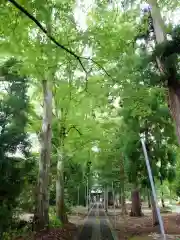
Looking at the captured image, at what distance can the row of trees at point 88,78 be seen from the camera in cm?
520

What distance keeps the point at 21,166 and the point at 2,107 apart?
151 centimetres

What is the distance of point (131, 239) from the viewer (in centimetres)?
863

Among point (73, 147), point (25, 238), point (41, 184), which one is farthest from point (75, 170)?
point (25, 238)

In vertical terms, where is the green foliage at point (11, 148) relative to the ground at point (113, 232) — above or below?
above

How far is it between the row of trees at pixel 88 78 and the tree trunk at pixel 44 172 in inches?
1.3

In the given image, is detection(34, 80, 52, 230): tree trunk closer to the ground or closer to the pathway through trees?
the ground

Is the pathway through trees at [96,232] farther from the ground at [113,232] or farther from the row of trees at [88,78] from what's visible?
the row of trees at [88,78]

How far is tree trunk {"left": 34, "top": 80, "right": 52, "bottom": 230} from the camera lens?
823cm

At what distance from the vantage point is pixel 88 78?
30.5ft

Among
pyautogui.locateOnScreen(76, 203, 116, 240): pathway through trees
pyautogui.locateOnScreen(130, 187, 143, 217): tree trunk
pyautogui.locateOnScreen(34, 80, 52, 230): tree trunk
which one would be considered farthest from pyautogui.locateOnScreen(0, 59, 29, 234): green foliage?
pyautogui.locateOnScreen(130, 187, 143, 217): tree trunk

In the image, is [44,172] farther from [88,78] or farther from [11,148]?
[88,78]

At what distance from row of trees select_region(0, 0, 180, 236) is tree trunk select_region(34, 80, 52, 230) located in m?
0.03

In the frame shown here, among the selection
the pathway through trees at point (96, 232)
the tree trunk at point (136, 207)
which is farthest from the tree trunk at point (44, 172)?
the tree trunk at point (136, 207)

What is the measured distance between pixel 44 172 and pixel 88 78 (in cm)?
381
